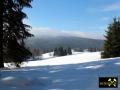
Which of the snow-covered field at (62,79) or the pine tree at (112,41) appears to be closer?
the snow-covered field at (62,79)

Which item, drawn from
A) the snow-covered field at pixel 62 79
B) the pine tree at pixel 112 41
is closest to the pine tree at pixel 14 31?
the snow-covered field at pixel 62 79

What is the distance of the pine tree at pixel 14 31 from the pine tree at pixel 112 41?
1720 cm

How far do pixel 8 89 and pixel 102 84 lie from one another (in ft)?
12.0

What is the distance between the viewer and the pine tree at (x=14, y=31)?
78.3ft

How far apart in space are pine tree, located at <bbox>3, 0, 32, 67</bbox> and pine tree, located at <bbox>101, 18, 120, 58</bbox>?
56.4ft

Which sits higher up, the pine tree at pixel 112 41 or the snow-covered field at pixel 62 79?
the pine tree at pixel 112 41

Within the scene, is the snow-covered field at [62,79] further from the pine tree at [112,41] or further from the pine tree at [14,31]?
the pine tree at [112,41]

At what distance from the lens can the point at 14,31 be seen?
24.6 m

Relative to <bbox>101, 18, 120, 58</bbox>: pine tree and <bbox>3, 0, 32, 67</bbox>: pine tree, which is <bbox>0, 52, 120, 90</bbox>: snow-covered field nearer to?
<bbox>3, 0, 32, 67</bbox>: pine tree

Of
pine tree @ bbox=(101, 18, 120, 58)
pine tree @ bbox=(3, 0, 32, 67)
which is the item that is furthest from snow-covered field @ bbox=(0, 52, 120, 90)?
pine tree @ bbox=(101, 18, 120, 58)

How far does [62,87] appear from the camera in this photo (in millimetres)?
12508

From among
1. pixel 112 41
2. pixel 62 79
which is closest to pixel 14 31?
pixel 62 79

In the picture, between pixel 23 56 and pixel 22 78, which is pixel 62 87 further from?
pixel 23 56

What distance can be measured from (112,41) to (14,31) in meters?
19.5
